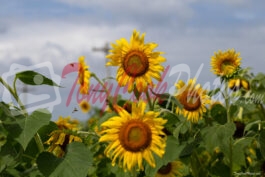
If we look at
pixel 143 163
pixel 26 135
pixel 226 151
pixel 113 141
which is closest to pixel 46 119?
pixel 26 135

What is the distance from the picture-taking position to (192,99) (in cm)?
329

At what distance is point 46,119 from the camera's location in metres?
2.30

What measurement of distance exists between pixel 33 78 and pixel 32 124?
24 centimetres

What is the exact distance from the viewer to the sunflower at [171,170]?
3232mm

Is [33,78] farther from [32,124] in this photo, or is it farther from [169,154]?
[169,154]

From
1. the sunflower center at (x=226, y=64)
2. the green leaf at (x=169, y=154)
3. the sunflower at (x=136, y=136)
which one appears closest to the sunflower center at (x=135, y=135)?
the sunflower at (x=136, y=136)

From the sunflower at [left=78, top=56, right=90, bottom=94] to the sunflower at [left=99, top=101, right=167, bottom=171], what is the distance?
75cm

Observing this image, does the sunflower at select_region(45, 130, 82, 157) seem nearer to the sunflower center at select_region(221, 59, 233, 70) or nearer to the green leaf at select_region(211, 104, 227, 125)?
the green leaf at select_region(211, 104, 227, 125)

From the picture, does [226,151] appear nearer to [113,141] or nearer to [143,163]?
[143,163]

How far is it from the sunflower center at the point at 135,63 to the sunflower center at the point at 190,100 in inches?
24.1

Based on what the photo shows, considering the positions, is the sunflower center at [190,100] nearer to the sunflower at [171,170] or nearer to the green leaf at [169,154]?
the sunflower at [171,170]

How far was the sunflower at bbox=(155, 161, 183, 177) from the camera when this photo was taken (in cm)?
323

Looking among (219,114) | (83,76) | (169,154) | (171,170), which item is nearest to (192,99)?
(219,114)

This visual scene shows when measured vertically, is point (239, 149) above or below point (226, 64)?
below
